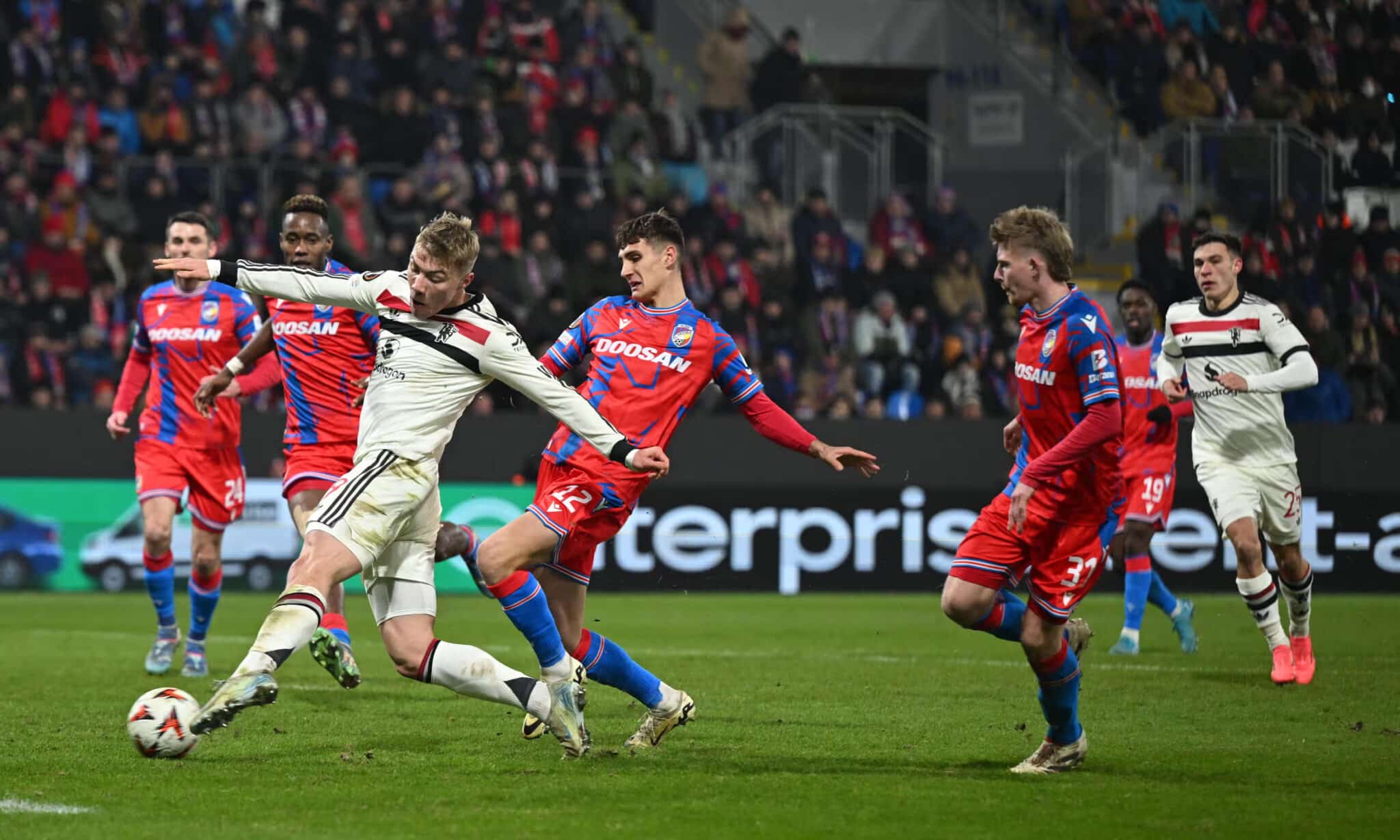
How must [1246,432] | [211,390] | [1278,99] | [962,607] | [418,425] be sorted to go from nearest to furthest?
[418,425] → [962,607] → [211,390] → [1246,432] → [1278,99]

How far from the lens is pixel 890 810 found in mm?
5805

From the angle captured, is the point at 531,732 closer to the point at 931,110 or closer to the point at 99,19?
the point at 99,19

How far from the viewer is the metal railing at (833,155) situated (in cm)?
2203

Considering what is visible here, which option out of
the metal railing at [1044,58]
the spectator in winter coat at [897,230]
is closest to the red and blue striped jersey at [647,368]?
the spectator in winter coat at [897,230]

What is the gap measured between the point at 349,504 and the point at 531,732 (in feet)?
4.63

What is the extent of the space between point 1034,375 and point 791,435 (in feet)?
3.51

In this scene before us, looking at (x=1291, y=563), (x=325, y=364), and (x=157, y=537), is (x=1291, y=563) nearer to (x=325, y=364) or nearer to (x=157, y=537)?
(x=325, y=364)

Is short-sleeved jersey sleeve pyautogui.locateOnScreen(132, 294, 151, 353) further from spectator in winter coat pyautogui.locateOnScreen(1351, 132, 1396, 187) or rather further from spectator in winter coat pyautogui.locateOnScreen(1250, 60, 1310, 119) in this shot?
spectator in winter coat pyautogui.locateOnScreen(1250, 60, 1310, 119)

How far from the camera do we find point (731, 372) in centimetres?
750

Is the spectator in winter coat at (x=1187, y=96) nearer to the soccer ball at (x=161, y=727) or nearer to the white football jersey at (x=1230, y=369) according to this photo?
the white football jersey at (x=1230, y=369)

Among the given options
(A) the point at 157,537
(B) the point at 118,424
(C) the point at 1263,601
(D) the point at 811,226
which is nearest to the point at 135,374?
(B) the point at 118,424

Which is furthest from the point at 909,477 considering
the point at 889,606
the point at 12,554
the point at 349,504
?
the point at 349,504

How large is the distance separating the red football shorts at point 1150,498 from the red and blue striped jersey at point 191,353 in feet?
19.7

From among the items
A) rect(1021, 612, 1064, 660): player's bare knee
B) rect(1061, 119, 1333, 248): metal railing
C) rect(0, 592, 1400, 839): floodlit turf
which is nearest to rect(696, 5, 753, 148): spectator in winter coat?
rect(1061, 119, 1333, 248): metal railing
